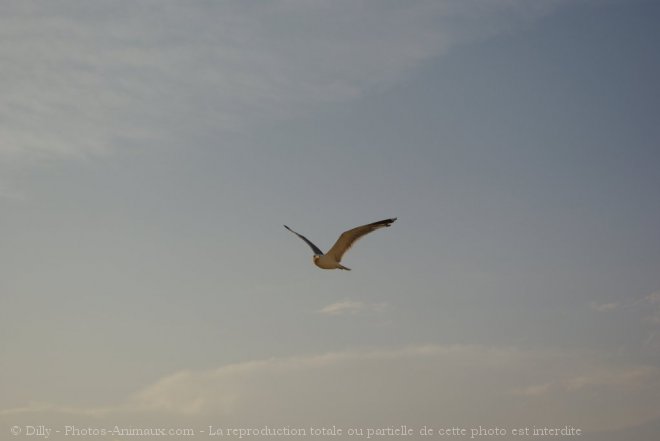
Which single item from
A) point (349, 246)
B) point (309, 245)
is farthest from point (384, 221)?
point (309, 245)

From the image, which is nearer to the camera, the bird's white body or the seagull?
the seagull

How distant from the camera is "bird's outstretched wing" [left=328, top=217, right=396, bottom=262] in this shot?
42406 mm

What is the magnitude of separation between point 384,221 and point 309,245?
6.52m

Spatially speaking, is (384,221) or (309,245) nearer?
(384,221)

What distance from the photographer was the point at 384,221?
42.2 metres

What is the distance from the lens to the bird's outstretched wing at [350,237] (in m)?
42.4

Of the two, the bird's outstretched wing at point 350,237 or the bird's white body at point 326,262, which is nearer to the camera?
the bird's outstretched wing at point 350,237

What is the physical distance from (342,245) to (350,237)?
715 mm

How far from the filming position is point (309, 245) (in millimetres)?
47312

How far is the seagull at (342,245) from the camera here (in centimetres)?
4262

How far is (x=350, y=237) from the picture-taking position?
43.5 metres

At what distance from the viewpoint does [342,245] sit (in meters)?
43.9

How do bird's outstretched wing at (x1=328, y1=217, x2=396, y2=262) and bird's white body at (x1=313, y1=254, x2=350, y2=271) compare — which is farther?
bird's white body at (x1=313, y1=254, x2=350, y2=271)

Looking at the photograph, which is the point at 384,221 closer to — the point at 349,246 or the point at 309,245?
the point at 349,246
